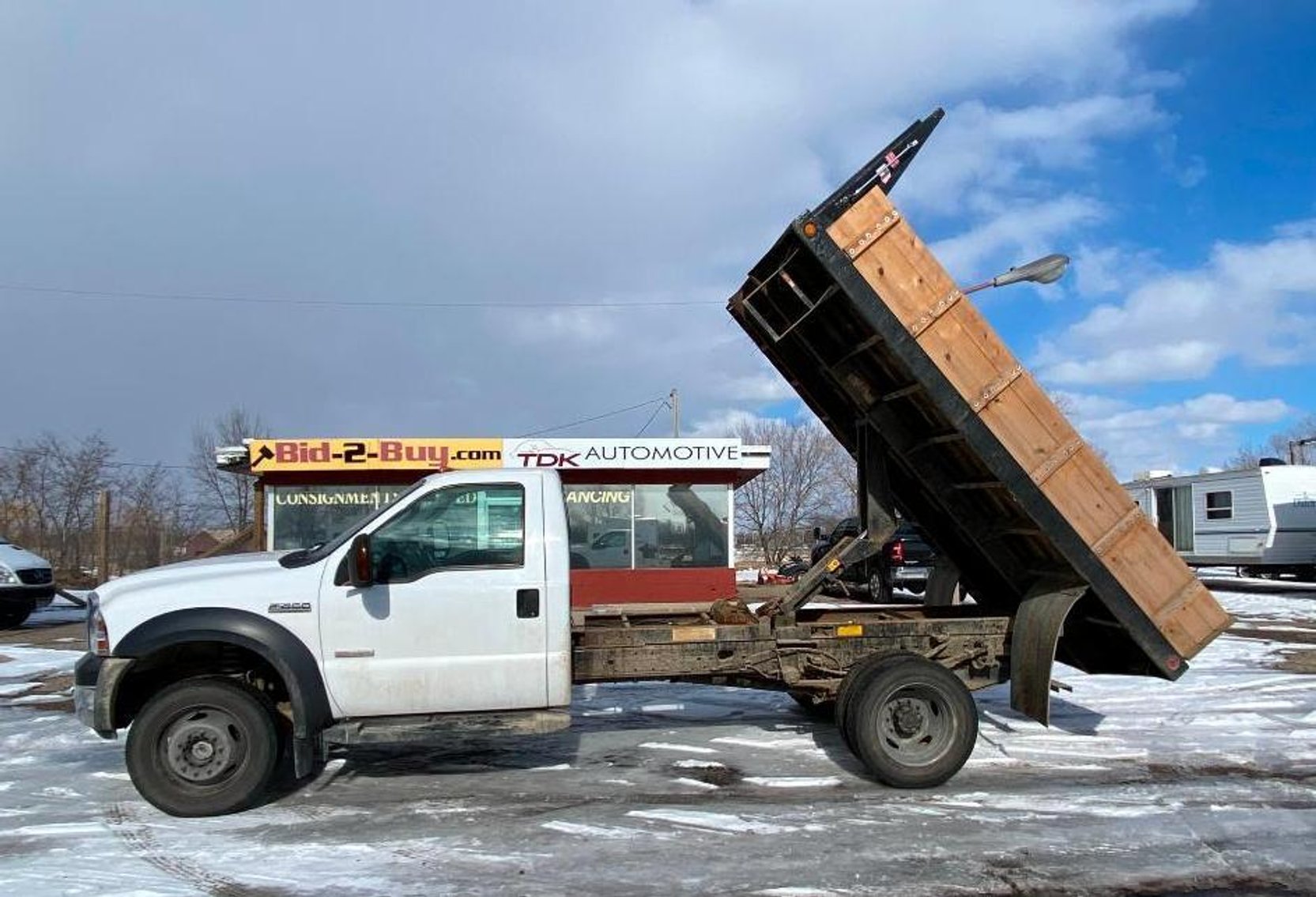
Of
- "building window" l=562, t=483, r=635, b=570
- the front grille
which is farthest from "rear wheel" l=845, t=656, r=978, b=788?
the front grille

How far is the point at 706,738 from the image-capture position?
739cm

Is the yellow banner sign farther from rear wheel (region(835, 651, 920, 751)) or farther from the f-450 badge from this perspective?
rear wheel (region(835, 651, 920, 751))

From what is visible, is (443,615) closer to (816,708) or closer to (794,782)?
(794,782)

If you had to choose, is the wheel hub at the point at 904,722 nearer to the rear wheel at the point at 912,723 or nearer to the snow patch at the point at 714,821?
the rear wheel at the point at 912,723

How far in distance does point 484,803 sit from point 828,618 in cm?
317

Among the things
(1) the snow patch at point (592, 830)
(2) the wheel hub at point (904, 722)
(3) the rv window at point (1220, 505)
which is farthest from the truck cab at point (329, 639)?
(3) the rv window at point (1220, 505)

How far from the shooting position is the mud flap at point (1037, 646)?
613 cm

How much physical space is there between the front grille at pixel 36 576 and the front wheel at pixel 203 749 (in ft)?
46.2

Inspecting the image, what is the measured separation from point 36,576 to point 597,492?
1032cm

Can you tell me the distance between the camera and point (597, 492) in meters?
18.2

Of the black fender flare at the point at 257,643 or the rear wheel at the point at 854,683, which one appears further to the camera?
the rear wheel at the point at 854,683

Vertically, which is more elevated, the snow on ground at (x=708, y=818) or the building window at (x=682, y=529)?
the building window at (x=682, y=529)

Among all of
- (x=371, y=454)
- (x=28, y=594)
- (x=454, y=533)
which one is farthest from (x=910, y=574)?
(x=28, y=594)

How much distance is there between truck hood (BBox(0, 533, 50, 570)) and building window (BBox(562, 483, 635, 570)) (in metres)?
9.88
